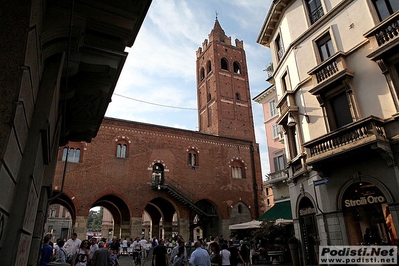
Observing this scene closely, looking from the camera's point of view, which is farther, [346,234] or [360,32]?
[360,32]

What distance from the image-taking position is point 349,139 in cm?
1009

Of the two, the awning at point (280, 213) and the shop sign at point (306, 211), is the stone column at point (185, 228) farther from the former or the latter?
the shop sign at point (306, 211)

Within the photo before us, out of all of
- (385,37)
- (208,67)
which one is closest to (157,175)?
(385,37)

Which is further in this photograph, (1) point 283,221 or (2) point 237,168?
(2) point 237,168

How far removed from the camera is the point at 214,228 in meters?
30.7

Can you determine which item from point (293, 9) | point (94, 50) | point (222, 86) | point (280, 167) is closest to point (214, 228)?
point (280, 167)

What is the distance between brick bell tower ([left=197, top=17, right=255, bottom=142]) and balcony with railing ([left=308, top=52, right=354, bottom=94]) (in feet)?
85.1

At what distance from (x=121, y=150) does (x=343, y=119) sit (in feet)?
70.5

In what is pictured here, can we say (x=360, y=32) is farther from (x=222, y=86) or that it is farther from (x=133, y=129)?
(x=222, y=86)

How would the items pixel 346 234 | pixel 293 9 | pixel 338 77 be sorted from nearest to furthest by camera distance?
pixel 346 234 < pixel 338 77 < pixel 293 9

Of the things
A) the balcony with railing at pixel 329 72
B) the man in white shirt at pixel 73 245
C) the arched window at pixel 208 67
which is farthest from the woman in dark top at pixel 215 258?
the arched window at pixel 208 67

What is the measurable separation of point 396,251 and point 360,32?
821 centimetres

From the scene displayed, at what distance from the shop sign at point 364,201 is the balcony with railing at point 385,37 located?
16.4 feet

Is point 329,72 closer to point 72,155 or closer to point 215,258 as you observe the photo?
point 215,258
